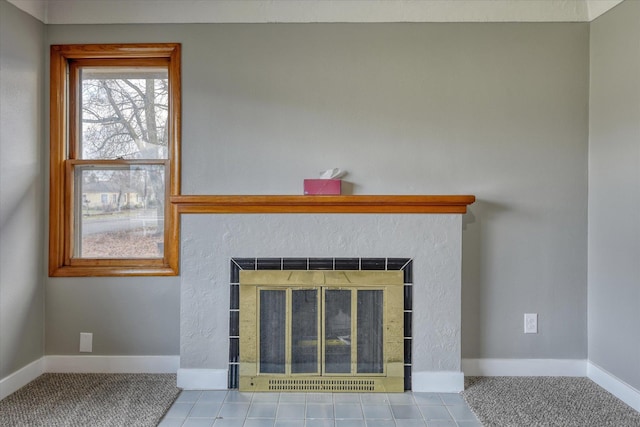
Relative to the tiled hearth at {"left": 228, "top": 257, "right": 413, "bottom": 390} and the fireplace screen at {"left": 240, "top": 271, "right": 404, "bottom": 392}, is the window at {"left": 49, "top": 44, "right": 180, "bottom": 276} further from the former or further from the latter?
the fireplace screen at {"left": 240, "top": 271, "right": 404, "bottom": 392}

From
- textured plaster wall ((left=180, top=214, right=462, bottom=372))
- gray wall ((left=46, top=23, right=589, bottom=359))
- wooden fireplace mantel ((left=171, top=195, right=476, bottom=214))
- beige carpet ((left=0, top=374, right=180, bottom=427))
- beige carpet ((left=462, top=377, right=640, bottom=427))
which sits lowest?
beige carpet ((left=462, top=377, right=640, bottom=427))

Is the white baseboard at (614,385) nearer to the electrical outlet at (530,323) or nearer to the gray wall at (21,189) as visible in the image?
the electrical outlet at (530,323)

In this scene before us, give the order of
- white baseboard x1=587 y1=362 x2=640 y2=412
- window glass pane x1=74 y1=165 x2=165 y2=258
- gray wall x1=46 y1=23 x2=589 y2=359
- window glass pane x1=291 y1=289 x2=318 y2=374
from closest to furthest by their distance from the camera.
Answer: white baseboard x1=587 y1=362 x2=640 y2=412
window glass pane x1=291 y1=289 x2=318 y2=374
gray wall x1=46 y1=23 x2=589 y2=359
window glass pane x1=74 y1=165 x2=165 y2=258

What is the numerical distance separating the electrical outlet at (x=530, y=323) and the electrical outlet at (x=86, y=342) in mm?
2771

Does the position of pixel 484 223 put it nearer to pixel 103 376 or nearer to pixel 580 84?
pixel 580 84

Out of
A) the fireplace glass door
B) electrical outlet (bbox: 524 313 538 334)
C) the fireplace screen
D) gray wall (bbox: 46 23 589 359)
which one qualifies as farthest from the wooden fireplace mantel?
electrical outlet (bbox: 524 313 538 334)

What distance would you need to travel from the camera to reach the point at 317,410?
2.22 meters

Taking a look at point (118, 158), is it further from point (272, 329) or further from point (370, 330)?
point (370, 330)

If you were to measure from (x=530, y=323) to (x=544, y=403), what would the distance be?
51 cm

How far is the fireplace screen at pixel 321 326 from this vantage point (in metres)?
2.46

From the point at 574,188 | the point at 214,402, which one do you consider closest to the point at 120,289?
the point at 214,402

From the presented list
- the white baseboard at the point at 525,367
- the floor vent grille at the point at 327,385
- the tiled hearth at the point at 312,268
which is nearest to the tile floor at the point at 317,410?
the floor vent grille at the point at 327,385

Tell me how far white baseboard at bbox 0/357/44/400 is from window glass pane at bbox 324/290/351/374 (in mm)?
1796

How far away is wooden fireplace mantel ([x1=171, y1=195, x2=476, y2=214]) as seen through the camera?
2.42m
